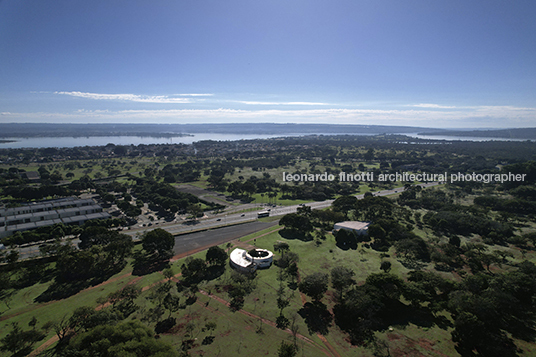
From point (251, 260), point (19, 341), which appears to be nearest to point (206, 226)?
point (251, 260)

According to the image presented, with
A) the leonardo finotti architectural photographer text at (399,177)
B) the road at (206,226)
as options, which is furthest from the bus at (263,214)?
the leonardo finotti architectural photographer text at (399,177)

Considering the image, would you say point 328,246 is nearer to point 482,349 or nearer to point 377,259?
point 377,259

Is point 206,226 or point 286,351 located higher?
point 286,351

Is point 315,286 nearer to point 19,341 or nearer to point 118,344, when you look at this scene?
point 118,344

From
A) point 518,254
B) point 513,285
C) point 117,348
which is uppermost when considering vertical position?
point 117,348

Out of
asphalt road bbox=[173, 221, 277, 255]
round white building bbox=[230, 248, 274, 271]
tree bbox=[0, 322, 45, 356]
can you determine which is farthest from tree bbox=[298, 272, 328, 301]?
tree bbox=[0, 322, 45, 356]

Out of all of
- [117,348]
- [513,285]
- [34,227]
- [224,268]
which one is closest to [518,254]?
[513,285]

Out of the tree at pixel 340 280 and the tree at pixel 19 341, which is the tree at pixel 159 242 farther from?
the tree at pixel 340 280

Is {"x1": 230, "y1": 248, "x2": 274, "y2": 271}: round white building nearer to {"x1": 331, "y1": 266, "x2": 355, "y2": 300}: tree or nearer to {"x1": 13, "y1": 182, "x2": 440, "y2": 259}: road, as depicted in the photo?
{"x1": 13, "y1": 182, "x2": 440, "y2": 259}: road
